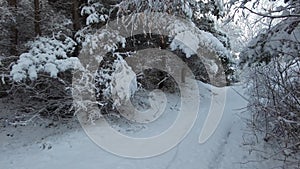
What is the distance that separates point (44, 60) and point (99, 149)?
9.57 ft

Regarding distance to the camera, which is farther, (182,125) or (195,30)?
(195,30)

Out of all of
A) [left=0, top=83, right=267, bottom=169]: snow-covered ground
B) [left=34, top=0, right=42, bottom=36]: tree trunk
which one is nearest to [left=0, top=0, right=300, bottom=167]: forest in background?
[left=34, top=0, right=42, bottom=36]: tree trunk

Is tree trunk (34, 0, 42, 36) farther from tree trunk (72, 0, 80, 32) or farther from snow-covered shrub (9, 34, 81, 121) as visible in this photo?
tree trunk (72, 0, 80, 32)

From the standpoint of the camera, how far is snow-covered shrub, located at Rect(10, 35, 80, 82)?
26.2ft

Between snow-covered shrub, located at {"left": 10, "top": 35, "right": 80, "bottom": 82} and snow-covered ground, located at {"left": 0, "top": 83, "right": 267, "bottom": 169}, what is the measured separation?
65.9 inches

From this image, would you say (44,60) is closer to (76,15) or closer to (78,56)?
(78,56)

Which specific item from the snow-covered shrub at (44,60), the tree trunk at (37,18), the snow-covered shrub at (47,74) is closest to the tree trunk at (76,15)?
the snow-covered shrub at (47,74)

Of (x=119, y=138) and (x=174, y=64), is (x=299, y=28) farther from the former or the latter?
(x=174, y=64)

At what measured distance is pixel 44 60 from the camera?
8320 mm

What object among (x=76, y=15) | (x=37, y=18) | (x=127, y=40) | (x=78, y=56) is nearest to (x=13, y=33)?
(x=37, y=18)

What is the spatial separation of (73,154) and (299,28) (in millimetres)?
4824

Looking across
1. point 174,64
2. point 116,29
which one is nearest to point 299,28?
point 116,29

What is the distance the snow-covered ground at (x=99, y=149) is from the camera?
6.23 m

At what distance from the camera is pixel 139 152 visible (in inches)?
269
